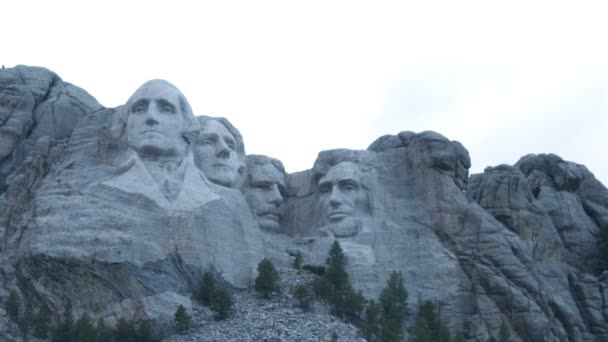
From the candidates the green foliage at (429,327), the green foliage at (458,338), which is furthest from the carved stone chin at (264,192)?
the green foliage at (458,338)

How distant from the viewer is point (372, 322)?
39562mm

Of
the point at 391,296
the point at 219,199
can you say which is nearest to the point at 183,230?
the point at 219,199

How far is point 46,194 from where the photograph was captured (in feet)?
131

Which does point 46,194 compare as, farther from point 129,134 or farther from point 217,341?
point 217,341

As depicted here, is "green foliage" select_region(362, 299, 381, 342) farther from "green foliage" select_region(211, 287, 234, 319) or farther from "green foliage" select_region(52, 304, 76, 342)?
"green foliage" select_region(52, 304, 76, 342)

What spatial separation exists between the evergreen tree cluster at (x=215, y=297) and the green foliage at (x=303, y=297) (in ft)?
4.08

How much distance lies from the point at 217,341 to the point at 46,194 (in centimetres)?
496

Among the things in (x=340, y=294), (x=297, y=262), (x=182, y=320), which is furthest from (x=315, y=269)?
(x=182, y=320)

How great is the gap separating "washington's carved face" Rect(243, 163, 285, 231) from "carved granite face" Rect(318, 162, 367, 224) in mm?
927

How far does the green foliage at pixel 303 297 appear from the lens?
3912 cm

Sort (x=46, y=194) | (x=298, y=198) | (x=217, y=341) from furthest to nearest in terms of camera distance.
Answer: (x=298, y=198) < (x=46, y=194) < (x=217, y=341)

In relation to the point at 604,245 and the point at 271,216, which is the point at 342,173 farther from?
the point at 604,245

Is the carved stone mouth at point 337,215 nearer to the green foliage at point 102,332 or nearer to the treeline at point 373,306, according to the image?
the treeline at point 373,306

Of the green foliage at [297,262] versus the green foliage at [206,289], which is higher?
the green foliage at [297,262]
